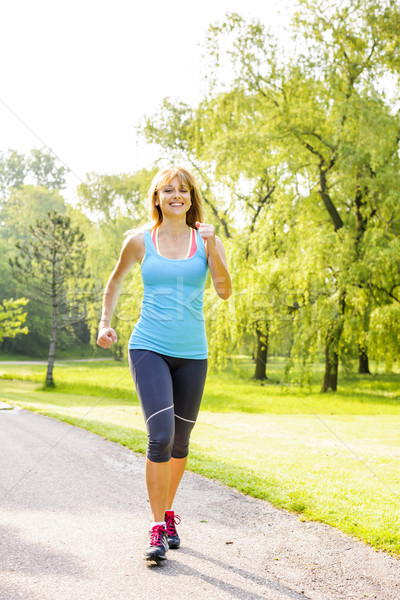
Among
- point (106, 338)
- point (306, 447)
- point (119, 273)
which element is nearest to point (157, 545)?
point (106, 338)

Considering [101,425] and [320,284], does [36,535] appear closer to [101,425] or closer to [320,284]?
[101,425]

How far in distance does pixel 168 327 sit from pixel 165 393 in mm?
317

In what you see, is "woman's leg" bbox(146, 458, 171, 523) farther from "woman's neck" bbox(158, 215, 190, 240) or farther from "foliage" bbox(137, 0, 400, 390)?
"foliage" bbox(137, 0, 400, 390)

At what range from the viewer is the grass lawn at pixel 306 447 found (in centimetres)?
359

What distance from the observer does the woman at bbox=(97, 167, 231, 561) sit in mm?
2754

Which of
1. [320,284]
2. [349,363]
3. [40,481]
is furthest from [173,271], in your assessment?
[349,363]

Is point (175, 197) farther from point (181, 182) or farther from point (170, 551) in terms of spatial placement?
point (170, 551)

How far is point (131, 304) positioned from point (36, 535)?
57.4 feet

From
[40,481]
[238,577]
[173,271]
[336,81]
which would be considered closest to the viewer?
[238,577]

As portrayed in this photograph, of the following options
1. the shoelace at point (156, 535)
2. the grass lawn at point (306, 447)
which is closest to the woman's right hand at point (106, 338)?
the shoelace at point (156, 535)

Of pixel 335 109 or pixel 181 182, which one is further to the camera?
pixel 335 109

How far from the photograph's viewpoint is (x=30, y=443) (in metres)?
5.95

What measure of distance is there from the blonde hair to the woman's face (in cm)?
2

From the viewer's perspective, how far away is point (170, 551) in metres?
2.81
